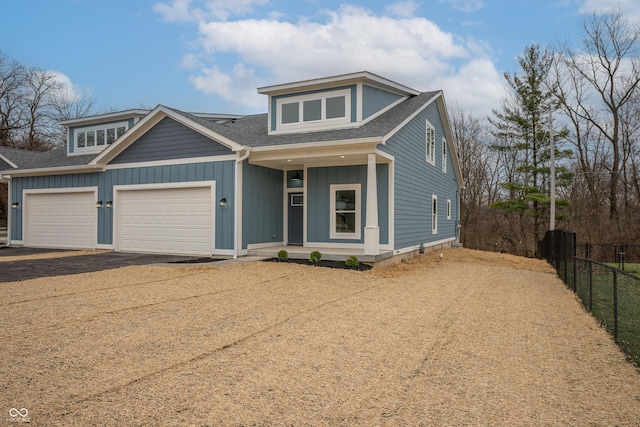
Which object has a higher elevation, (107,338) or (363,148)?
(363,148)

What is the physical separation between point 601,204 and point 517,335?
25261mm

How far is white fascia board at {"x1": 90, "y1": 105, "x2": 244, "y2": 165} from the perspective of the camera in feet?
39.2

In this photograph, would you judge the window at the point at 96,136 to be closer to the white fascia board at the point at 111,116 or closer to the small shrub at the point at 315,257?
the white fascia board at the point at 111,116

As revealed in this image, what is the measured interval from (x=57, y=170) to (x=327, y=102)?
9500mm

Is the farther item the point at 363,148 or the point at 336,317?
the point at 363,148

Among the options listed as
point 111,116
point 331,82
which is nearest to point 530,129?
point 331,82

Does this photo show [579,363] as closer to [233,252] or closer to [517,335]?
[517,335]

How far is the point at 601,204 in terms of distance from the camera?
85.8 feet

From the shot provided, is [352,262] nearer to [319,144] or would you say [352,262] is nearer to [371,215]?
[371,215]

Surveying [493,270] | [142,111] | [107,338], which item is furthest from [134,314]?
[142,111]

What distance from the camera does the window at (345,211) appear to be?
12.7 metres

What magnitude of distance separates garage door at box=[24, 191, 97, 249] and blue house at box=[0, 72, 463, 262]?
0.05 m

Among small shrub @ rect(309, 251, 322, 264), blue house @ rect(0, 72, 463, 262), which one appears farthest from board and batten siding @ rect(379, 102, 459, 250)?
small shrub @ rect(309, 251, 322, 264)

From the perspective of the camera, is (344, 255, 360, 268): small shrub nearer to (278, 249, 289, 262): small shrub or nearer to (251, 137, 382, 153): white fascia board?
(278, 249, 289, 262): small shrub
